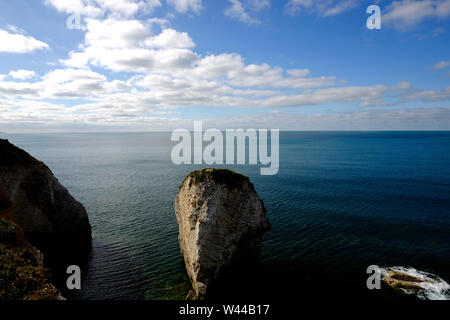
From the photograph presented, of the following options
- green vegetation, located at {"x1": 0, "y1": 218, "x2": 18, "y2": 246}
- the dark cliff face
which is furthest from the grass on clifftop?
the dark cliff face

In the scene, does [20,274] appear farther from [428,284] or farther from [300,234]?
[428,284]

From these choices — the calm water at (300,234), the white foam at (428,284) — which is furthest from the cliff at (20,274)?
the white foam at (428,284)

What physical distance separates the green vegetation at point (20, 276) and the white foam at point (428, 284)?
32.9 metres

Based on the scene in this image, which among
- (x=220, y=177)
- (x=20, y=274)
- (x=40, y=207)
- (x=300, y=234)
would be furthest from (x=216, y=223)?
(x=40, y=207)

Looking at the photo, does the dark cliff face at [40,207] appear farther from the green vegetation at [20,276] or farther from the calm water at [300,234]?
the green vegetation at [20,276]

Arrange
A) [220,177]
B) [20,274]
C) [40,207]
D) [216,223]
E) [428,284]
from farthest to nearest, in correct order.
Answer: [40,207]
[428,284]
[220,177]
[216,223]
[20,274]

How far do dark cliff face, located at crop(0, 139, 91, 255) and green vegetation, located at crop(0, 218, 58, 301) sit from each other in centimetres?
1729

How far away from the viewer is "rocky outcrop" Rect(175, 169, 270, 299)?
966 inches

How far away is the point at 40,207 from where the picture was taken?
104 feet

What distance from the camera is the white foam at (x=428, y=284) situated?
24494mm

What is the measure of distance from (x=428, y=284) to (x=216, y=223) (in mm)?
25178
